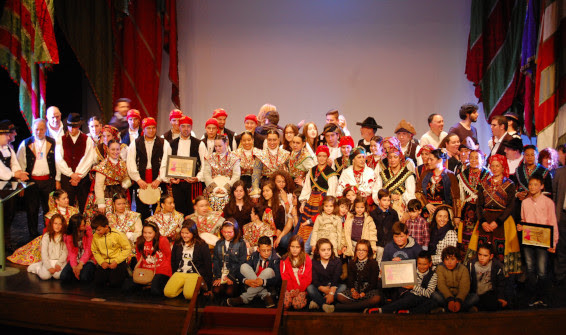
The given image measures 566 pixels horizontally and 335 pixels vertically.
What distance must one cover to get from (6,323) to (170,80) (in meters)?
4.76

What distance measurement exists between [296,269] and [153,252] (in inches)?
55.1

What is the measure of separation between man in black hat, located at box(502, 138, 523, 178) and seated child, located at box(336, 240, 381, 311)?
1.84 metres

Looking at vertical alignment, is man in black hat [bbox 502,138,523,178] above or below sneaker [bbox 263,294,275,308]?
above

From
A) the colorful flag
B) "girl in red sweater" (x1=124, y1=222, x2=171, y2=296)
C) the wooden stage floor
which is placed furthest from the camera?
the colorful flag

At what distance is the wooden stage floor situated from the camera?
15.6ft

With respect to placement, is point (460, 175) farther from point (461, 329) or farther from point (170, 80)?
point (170, 80)

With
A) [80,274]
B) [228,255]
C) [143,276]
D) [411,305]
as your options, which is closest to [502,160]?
[411,305]

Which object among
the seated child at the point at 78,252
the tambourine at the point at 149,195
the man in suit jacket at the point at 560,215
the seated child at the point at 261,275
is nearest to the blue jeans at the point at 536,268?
the man in suit jacket at the point at 560,215

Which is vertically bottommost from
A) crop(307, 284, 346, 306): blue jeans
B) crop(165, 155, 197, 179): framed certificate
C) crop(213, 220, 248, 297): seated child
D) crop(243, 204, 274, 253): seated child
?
crop(307, 284, 346, 306): blue jeans

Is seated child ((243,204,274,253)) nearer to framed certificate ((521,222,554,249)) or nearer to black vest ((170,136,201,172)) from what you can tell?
black vest ((170,136,201,172))

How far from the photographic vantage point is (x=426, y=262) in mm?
5020

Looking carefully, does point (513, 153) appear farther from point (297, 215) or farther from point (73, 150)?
point (73, 150)

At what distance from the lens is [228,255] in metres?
5.36

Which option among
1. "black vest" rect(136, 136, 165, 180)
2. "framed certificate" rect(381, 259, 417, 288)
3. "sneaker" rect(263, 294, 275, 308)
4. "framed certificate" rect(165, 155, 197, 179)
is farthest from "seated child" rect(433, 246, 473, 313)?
"black vest" rect(136, 136, 165, 180)
